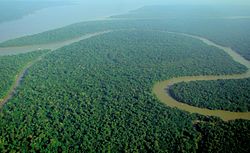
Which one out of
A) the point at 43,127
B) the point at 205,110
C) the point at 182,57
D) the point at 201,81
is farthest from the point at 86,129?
the point at 182,57

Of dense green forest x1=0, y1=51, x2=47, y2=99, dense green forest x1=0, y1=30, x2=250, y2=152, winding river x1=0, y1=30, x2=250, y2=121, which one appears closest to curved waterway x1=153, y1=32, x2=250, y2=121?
winding river x1=0, y1=30, x2=250, y2=121

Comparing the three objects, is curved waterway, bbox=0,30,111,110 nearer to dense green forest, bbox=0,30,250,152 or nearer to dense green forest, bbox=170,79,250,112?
dense green forest, bbox=0,30,250,152

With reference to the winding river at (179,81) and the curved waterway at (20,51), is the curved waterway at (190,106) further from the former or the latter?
the curved waterway at (20,51)

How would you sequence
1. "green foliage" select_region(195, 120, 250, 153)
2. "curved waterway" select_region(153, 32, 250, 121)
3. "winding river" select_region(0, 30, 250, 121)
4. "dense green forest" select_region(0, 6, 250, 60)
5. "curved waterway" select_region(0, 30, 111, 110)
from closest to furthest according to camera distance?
"green foliage" select_region(195, 120, 250, 153) → "curved waterway" select_region(153, 32, 250, 121) → "winding river" select_region(0, 30, 250, 121) → "curved waterway" select_region(0, 30, 111, 110) → "dense green forest" select_region(0, 6, 250, 60)

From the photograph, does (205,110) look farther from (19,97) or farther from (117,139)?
(19,97)

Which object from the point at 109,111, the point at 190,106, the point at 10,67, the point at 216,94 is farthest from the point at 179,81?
the point at 10,67

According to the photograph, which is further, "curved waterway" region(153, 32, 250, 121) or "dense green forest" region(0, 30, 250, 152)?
"curved waterway" region(153, 32, 250, 121)
